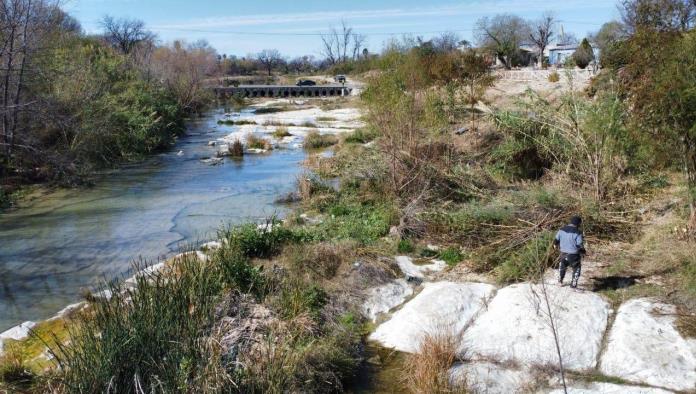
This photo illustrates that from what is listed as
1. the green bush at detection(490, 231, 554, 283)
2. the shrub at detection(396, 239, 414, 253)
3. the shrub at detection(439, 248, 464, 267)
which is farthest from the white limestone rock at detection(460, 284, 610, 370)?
the shrub at detection(396, 239, 414, 253)

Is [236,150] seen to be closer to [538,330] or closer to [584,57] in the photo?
[538,330]

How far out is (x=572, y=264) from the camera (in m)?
7.75

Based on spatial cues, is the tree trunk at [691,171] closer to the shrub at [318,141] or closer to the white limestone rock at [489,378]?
the white limestone rock at [489,378]

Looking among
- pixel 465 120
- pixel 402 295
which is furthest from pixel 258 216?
pixel 465 120

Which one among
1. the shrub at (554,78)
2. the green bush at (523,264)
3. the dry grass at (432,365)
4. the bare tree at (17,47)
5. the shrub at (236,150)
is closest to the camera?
the dry grass at (432,365)

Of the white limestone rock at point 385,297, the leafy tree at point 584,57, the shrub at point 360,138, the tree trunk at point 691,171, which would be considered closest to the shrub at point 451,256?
the white limestone rock at point 385,297

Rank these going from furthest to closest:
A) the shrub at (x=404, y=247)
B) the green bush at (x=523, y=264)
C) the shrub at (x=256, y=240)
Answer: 1. the shrub at (x=404, y=247)
2. the shrub at (x=256, y=240)
3. the green bush at (x=523, y=264)

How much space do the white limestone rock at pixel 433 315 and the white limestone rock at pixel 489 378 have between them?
0.63 m

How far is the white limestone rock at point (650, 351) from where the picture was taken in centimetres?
598

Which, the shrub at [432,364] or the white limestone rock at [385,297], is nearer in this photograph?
the shrub at [432,364]

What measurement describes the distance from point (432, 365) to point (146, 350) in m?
2.84

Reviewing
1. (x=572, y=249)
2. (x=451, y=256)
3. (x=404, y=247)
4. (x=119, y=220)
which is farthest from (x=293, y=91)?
(x=572, y=249)

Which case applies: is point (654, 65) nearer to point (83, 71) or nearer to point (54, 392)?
point (54, 392)

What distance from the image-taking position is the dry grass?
19.0 feet
